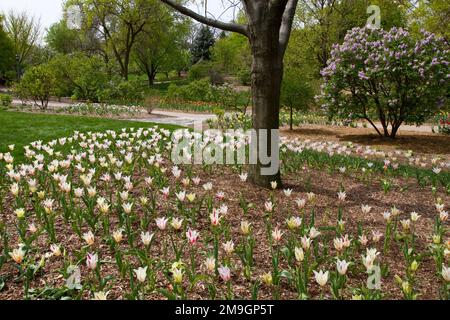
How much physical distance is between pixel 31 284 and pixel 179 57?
5133cm

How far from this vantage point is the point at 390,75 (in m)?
11.5

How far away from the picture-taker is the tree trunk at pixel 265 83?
195 inches

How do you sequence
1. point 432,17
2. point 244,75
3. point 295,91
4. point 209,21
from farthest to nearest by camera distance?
1. point 244,75
2. point 432,17
3. point 295,91
4. point 209,21

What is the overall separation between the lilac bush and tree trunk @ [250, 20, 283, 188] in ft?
24.4

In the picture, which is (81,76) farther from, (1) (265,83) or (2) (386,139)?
(1) (265,83)

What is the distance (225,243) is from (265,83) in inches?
96.7

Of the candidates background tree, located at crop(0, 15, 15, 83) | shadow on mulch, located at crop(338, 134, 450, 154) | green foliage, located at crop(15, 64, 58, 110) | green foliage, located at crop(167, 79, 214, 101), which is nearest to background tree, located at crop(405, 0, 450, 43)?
shadow on mulch, located at crop(338, 134, 450, 154)

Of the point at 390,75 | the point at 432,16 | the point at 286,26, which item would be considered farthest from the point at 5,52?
the point at 286,26

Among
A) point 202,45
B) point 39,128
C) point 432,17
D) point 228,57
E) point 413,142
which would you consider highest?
point 202,45

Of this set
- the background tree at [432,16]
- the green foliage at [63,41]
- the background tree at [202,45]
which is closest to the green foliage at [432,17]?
the background tree at [432,16]

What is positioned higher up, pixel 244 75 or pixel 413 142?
pixel 244 75

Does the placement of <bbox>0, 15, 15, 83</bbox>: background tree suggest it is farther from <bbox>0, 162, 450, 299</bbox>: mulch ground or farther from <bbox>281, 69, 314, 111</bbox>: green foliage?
<bbox>0, 162, 450, 299</bbox>: mulch ground
